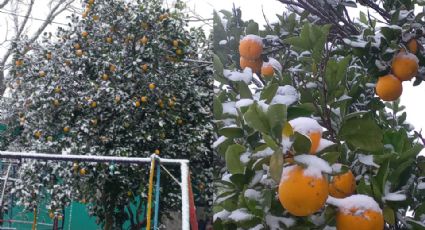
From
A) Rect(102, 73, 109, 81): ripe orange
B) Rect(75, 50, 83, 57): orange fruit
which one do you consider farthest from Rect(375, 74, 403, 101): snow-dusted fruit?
Rect(75, 50, 83, 57): orange fruit

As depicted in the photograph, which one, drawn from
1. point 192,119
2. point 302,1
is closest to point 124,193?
point 192,119

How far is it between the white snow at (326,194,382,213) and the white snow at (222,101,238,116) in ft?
0.42

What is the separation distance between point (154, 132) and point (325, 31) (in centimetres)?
159

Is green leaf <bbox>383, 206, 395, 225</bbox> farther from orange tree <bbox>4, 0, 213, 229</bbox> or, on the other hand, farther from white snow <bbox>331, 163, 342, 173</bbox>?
orange tree <bbox>4, 0, 213, 229</bbox>

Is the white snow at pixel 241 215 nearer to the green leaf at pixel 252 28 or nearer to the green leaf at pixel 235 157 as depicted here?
the green leaf at pixel 235 157

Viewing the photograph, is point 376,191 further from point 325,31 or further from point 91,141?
point 91,141

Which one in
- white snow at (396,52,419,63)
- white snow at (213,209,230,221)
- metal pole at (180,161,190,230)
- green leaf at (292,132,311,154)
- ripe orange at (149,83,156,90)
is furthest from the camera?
ripe orange at (149,83,156,90)

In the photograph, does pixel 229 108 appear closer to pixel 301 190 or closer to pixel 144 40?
pixel 301 190

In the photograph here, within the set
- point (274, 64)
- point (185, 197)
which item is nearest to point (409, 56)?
point (274, 64)

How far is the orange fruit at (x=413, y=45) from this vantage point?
558mm

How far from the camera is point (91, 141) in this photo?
1972mm

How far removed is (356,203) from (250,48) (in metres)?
0.28

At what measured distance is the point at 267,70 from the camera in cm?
58

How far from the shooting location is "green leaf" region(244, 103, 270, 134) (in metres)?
0.35
